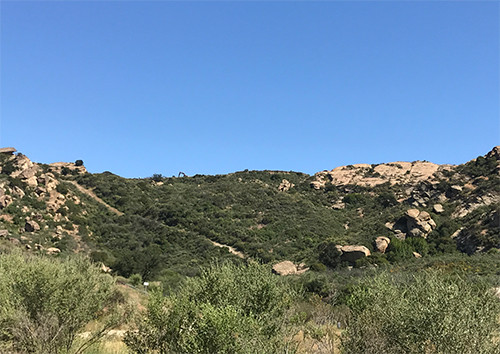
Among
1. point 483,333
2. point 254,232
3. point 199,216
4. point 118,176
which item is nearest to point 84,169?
point 118,176

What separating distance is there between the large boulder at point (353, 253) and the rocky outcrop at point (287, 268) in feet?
16.1

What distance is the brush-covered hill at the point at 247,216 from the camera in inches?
1683

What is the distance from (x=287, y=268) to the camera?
1610 inches

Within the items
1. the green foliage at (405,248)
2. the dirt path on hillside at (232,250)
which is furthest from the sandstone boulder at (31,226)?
the green foliage at (405,248)

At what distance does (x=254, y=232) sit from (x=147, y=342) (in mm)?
44440

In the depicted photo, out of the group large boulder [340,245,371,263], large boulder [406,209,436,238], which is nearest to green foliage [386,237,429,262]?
large boulder [406,209,436,238]

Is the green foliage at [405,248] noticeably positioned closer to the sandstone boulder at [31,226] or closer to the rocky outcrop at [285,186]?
the rocky outcrop at [285,186]

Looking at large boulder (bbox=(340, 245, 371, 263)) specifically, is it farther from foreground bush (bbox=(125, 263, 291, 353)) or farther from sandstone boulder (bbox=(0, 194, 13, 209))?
sandstone boulder (bbox=(0, 194, 13, 209))

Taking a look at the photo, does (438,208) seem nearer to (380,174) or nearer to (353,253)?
(353,253)

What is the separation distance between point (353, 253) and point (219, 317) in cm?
A: 3719

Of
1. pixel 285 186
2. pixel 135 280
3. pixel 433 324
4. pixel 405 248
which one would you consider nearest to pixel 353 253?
pixel 405 248

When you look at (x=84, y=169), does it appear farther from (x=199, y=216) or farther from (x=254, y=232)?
(x=254, y=232)

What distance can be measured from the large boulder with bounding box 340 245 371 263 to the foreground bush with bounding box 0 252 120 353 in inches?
1346

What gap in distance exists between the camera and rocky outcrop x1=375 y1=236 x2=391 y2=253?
45375mm
